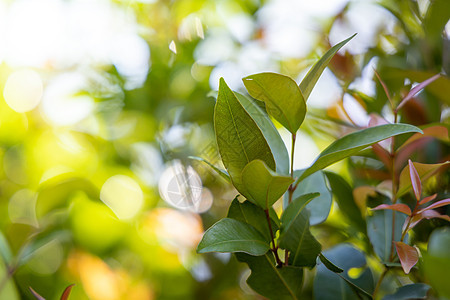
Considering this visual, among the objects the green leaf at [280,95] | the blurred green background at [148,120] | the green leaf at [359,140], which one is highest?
the green leaf at [280,95]

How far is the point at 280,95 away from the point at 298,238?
0.45 feet

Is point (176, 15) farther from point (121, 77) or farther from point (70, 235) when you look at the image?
point (70, 235)

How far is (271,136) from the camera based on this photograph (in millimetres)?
417

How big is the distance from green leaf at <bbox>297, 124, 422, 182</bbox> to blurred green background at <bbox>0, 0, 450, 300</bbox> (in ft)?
0.82

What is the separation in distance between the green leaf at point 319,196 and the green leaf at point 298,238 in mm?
60

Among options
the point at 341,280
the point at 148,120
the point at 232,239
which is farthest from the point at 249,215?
the point at 148,120

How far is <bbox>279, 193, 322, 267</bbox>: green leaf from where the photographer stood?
0.37 m

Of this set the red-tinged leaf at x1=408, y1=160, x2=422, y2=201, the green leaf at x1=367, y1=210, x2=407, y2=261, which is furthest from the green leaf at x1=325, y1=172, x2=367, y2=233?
the red-tinged leaf at x1=408, y1=160, x2=422, y2=201

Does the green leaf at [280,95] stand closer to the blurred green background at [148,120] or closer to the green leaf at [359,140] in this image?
the green leaf at [359,140]

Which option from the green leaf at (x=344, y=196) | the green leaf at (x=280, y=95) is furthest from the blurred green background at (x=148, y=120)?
the green leaf at (x=280, y=95)

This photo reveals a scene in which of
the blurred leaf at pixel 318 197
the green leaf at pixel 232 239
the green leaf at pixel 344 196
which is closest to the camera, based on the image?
the green leaf at pixel 232 239

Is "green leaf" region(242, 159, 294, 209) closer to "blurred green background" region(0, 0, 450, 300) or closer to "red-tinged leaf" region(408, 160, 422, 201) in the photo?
"red-tinged leaf" region(408, 160, 422, 201)

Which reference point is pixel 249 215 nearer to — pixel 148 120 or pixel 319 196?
pixel 319 196

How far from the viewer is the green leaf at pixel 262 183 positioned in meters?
0.32
